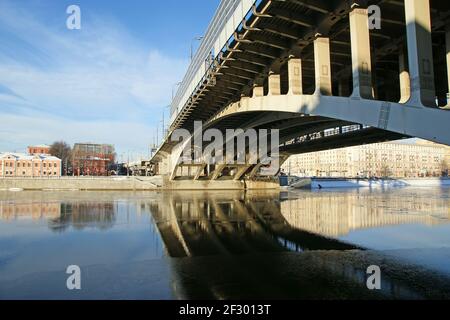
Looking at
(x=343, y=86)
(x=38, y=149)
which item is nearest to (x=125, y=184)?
(x=343, y=86)

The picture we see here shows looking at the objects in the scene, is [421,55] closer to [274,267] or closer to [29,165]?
[274,267]

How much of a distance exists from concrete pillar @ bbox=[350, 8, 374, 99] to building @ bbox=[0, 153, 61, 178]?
87270mm

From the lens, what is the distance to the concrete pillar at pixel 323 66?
1135cm

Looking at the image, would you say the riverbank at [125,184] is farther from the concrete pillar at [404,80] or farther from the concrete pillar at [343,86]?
the concrete pillar at [404,80]

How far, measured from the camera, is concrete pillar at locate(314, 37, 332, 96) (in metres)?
11.4

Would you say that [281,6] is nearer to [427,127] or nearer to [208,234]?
[427,127]

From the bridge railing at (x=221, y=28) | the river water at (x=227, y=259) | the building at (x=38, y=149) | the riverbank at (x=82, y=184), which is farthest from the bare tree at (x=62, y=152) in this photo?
the river water at (x=227, y=259)

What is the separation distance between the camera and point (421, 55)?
24.8 ft

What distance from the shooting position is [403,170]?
119688 mm

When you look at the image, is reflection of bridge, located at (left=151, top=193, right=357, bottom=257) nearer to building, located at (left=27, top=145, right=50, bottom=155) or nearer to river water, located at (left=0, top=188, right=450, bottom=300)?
river water, located at (left=0, top=188, right=450, bottom=300)

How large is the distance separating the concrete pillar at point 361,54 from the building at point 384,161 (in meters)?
103

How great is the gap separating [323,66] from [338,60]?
10.8ft
